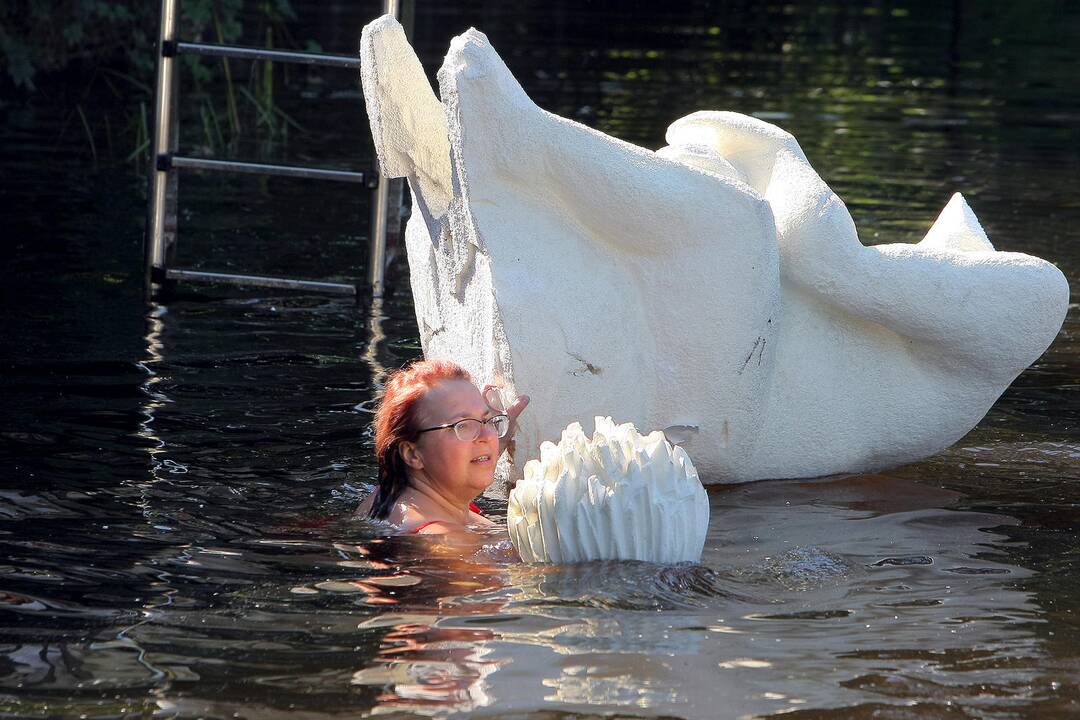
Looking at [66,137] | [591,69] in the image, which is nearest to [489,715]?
[66,137]

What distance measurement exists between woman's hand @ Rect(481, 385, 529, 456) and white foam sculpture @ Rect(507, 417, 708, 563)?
0.63m

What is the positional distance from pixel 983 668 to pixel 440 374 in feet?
6.04

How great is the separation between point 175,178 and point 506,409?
152 inches

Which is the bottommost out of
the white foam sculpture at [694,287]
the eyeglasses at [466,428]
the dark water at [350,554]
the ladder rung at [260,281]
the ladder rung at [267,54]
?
the dark water at [350,554]

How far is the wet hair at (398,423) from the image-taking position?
193 inches

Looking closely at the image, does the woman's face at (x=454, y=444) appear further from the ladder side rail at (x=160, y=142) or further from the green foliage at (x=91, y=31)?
the green foliage at (x=91, y=31)

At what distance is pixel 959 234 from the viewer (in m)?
5.47

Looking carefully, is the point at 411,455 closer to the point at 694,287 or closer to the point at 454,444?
the point at 454,444

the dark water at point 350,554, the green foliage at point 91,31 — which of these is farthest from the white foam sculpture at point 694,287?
the green foliage at point 91,31

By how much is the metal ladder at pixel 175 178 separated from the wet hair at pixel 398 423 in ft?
10.3

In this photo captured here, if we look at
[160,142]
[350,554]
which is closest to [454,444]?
[350,554]

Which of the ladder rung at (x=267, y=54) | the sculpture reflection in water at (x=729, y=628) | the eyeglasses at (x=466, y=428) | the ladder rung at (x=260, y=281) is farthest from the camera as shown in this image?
the ladder rung at (x=260, y=281)

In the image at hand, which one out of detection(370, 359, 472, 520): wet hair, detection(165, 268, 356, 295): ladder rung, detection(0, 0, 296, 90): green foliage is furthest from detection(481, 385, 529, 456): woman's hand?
detection(0, 0, 296, 90): green foliage

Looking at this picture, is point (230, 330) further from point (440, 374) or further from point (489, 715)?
point (489, 715)
